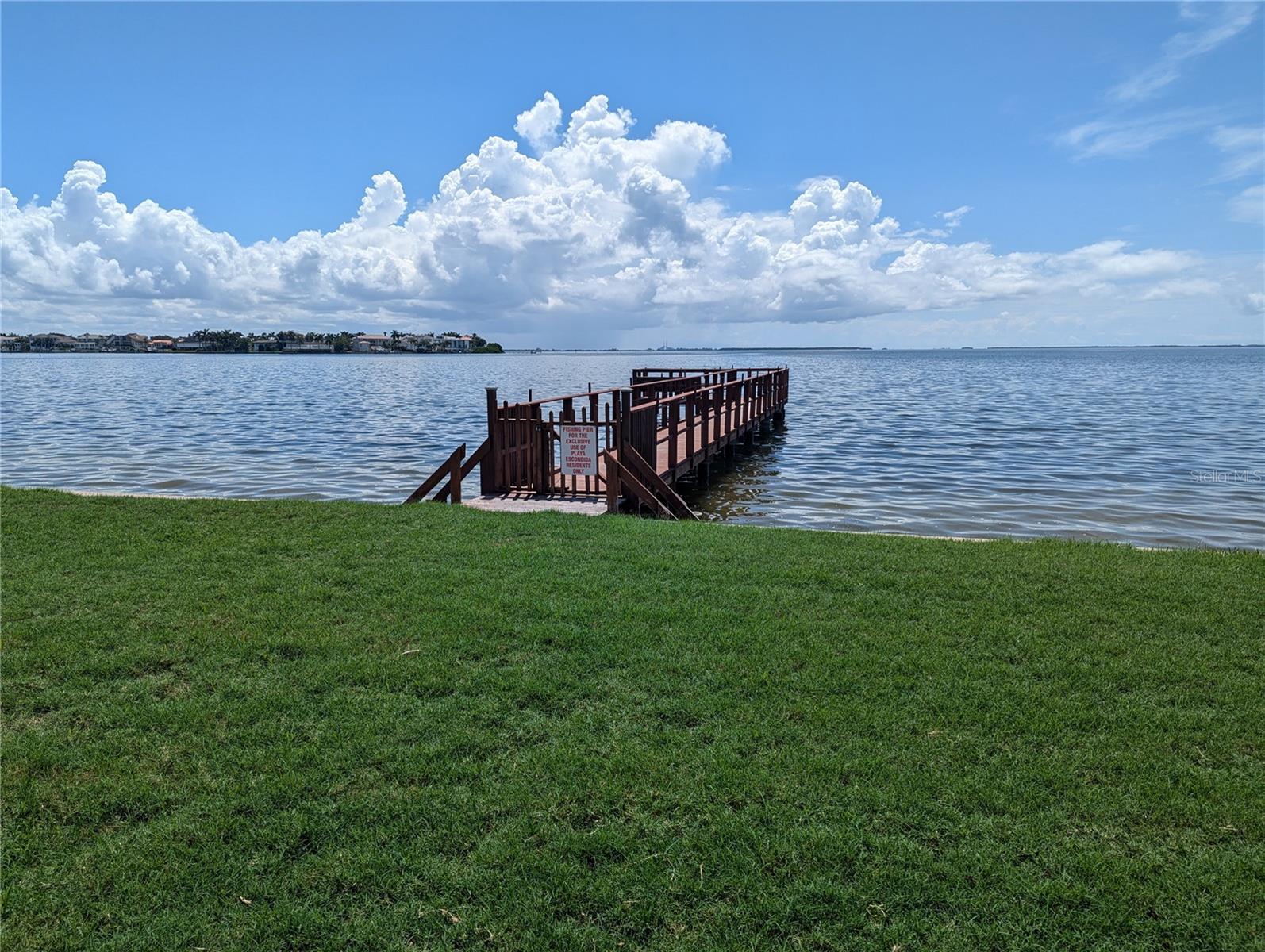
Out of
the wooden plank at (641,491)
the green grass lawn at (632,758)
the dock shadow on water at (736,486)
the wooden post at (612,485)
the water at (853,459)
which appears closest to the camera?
the green grass lawn at (632,758)

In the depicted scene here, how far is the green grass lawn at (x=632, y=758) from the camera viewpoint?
11.0 feet

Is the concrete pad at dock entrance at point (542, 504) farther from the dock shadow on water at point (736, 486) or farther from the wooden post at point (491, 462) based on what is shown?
the dock shadow on water at point (736, 486)

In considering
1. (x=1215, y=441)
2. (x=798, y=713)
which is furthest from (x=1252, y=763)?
(x=1215, y=441)

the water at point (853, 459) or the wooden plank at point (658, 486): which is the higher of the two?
the wooden plank at point (658, 486)

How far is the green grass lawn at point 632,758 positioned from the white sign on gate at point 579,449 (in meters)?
4.94

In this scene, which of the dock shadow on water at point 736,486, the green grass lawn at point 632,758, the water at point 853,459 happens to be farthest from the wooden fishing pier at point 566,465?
the green grass lawn at point 632,758

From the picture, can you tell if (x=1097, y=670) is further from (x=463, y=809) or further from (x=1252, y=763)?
(x=463, y=809)

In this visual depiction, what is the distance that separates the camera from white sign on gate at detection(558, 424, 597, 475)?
41.0 feet

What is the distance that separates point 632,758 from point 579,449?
27.7 feet

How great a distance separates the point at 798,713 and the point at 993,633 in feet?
6.99

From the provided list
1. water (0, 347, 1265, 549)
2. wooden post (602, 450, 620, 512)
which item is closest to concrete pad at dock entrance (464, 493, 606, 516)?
wooden post (602, 450, 620, 512)

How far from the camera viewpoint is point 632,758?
14.4ft

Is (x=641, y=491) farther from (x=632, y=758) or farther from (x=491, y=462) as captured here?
(x=632, y=758)

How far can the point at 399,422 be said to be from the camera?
35.2 m
